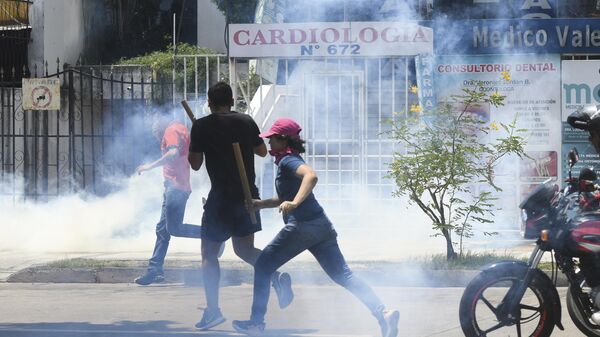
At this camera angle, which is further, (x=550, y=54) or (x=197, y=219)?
(x=197, y=219)

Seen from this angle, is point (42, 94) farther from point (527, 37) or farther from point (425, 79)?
point (527, 37)

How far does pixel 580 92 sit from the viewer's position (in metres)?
11.9

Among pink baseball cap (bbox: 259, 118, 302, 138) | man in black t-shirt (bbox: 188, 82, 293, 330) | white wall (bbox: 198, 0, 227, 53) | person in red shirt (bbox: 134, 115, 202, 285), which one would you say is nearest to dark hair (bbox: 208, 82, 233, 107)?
man in black t-shirt (bbox: 188, 82, 293, 330)

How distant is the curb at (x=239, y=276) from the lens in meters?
9.48

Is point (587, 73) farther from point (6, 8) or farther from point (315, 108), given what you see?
point (6, 8)

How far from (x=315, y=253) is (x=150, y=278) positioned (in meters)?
3.47

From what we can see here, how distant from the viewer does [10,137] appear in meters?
15.2

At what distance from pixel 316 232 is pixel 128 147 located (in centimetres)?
825

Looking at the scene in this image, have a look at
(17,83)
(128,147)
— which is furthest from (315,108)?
(17,83)

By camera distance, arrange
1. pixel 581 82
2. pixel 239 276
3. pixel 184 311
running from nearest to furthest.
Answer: pixel 184 311 < pixel 239 276 < pixel 581 82

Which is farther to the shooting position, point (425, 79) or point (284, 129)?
point (425, 79)

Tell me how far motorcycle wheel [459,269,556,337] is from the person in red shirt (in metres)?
3.75

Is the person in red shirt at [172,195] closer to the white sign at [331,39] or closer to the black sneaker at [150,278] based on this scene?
the black sneaker at [150,278]

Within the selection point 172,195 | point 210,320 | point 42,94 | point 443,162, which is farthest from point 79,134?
point 210,320
